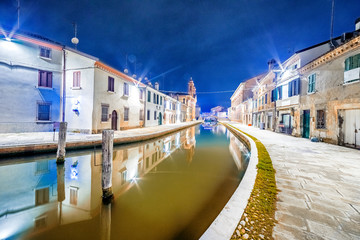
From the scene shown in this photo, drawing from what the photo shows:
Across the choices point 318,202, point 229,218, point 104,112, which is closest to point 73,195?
point 229,218

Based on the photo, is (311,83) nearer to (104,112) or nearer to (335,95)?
(335,95)

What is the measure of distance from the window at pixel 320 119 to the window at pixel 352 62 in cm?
334

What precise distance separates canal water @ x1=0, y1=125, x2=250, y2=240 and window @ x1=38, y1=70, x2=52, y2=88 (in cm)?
895

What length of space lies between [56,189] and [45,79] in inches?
513

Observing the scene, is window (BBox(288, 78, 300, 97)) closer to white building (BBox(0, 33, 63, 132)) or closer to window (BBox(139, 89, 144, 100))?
window (BBox(139, 89, 144, 100))

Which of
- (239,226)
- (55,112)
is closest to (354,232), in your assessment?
(239,226)

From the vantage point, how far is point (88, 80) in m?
13.6

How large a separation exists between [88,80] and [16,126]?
713 centimetres

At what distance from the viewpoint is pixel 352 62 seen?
856cm

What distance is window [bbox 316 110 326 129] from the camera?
10.8 m

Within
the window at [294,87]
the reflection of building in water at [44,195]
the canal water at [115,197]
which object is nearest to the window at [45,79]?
the canal water at [115,197]

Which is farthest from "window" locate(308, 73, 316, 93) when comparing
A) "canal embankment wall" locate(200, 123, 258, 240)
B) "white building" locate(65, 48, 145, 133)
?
"white building" locate(65, 48, 145, 133)

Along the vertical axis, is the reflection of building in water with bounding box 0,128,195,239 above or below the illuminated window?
above

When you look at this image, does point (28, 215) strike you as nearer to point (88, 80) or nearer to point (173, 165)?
point (173, 165)
